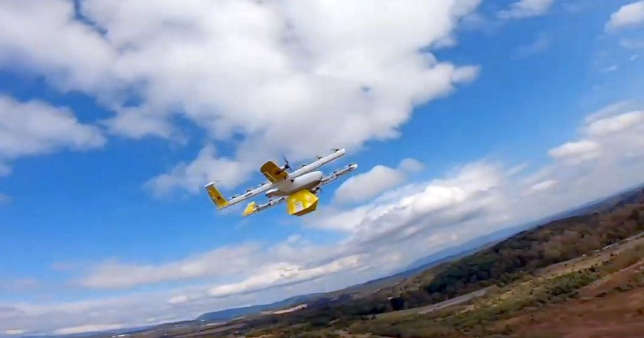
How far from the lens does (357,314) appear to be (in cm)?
19100

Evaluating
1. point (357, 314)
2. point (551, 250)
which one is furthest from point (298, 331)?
point (551, 250)

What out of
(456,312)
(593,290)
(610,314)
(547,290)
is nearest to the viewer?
(610,314)

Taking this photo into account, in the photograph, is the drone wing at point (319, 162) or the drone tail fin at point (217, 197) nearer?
the drone wing at point (319, 162)

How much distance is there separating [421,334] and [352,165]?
78789 mm

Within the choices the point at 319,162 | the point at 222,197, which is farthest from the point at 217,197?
the point at 319,162

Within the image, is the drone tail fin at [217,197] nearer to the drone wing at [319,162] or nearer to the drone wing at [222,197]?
the drone wing at [222,197]

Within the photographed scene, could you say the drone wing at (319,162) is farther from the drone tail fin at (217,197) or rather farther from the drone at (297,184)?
the drone tail fin at (217,197)

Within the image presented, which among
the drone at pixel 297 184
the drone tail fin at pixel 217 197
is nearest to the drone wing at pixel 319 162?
the drone at pixel 297 184

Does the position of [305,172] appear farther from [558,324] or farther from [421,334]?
[421,334]

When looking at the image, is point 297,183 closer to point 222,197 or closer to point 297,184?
point 297,184

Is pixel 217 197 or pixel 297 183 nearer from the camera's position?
pixel 297 183

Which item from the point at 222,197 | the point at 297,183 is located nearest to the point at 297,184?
the point at 297,183

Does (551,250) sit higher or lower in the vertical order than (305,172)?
lower

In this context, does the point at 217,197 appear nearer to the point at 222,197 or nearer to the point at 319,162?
the point at 222,197
